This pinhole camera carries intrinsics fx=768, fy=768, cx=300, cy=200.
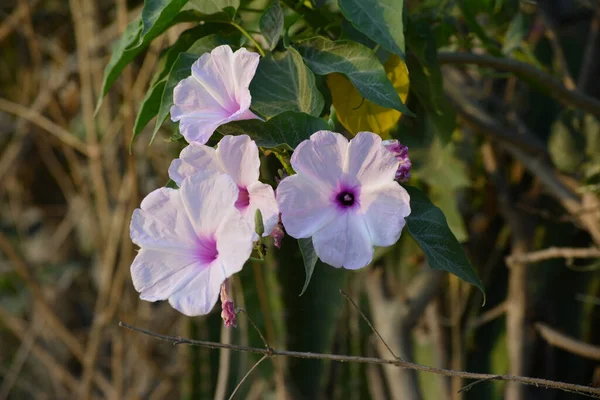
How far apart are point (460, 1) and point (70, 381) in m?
1.40

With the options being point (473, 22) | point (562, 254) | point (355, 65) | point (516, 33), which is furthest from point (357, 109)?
point (562, 254)

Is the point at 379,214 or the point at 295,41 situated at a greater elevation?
the point at 295,41

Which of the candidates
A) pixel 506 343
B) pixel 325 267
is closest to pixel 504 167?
pixel 506 343

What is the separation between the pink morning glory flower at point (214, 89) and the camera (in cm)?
52

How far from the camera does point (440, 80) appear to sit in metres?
0.74

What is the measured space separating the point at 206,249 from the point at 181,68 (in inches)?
6.9

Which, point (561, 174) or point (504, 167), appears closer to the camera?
point (561, 174)

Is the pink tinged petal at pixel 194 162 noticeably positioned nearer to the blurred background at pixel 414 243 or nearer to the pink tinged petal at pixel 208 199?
the pink tinged petal at pixel 208 199

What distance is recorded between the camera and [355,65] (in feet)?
1.89

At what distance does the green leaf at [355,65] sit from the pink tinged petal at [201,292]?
18cm

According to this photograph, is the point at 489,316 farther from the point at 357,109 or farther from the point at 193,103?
the point at 193,103

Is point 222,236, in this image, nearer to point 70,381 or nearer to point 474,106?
point 474,106

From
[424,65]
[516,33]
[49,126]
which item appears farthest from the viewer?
[49,126]

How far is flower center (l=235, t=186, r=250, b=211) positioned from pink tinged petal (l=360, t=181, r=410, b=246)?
8cm
